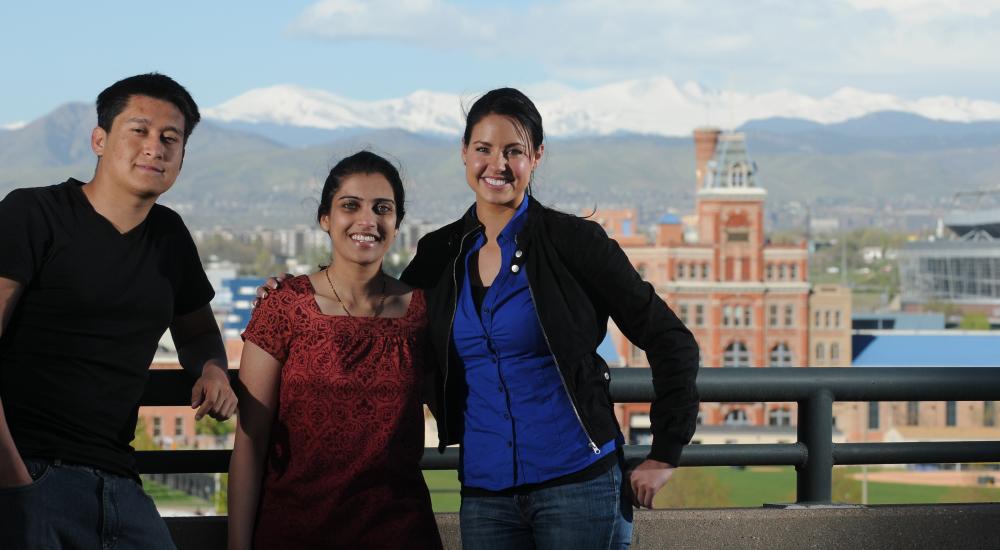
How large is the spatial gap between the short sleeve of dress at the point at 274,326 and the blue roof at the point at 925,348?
76207 mm

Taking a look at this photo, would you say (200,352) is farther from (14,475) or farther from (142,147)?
(14,475)

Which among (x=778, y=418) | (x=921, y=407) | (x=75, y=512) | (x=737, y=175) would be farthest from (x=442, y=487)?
(x=75, y=512)

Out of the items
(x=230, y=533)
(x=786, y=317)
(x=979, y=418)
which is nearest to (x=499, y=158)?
(x=230, y=533)

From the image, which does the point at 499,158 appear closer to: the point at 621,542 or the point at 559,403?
the point at 559,403

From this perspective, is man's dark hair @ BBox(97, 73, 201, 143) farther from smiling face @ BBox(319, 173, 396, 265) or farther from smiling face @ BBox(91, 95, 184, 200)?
smiling face @ BBox(319, 173, 396, 265)

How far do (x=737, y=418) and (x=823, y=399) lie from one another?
7124cm

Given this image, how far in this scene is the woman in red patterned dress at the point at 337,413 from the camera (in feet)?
10.5

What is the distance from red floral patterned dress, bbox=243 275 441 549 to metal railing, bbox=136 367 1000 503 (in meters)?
0.75

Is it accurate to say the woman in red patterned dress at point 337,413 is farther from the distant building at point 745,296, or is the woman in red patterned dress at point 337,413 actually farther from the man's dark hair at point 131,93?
the distant building at point 745,296

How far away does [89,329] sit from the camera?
9.91 feet

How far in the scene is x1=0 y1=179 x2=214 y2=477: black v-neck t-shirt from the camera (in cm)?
299

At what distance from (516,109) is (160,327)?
860 mm

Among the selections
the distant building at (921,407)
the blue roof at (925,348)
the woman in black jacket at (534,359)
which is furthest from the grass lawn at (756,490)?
the woman in black jacket at (534,359)

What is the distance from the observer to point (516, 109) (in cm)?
330
